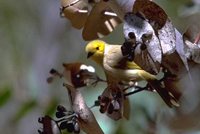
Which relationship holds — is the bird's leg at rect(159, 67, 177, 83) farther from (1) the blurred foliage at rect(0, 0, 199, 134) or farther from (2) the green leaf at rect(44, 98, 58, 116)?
(1) the blurred foliage at rect(0, 0, 199, 134)

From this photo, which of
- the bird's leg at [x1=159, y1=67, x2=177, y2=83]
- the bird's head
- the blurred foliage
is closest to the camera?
the bird's leg at [x1=159, y1=67, x2=177, y2=83]

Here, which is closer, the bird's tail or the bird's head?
the bird's tail

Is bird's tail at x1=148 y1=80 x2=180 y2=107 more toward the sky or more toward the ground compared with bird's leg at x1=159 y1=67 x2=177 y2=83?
more toward the ground

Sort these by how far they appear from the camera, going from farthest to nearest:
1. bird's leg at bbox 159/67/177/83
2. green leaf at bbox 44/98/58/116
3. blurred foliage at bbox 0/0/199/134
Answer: blurred foliage at bbox 0/0/199/134, green leaf at bbox 44/98/58/116, bird's leg at bbox 159/67/177/83

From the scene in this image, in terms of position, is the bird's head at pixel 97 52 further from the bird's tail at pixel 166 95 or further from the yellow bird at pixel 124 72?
the bird's tail at pixel 166 95

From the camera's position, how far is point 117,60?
78 cm

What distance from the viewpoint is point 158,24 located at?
67cm

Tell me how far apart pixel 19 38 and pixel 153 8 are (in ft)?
7.23

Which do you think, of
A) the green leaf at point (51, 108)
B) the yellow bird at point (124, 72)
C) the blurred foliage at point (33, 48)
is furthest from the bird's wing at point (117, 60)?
the blurred foliage at point (33, 48)

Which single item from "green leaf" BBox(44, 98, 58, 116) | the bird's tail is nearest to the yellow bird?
the bird's tail

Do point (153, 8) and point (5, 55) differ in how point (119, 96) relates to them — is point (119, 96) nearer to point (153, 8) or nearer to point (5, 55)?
point (153, 8)

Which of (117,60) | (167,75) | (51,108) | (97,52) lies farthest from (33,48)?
(167,75)

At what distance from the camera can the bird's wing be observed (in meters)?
0.76

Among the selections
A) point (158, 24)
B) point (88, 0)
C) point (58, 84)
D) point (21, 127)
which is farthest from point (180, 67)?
point (58, 84)
